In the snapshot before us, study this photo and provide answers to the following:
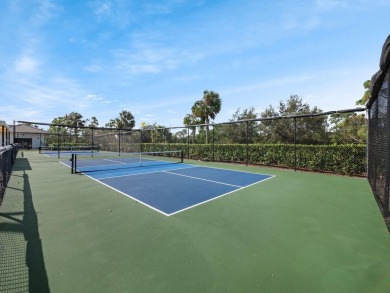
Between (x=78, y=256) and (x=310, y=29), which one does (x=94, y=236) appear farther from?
(x=310, y=29)

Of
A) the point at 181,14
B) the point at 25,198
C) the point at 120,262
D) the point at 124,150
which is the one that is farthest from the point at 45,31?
the point at 124,150

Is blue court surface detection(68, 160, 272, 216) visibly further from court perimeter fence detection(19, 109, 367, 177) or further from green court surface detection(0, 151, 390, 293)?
court perimeter fence detection(19, 109, 367, 177)

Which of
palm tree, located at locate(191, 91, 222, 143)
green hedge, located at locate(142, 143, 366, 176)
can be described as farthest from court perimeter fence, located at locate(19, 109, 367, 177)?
palm tree, located at locate(191, 91, 222, 143)

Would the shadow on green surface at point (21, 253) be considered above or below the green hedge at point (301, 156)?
below

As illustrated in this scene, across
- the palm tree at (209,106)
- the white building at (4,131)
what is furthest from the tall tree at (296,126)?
the white building at (4,131)

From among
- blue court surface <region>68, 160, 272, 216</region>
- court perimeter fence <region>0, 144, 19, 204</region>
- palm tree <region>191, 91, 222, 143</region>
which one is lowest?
blue court surface <region>68, 160, 272, 216</region>

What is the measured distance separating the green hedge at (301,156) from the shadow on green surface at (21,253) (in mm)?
11453

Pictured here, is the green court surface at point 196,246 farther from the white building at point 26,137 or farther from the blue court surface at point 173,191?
the white building at point 26,137

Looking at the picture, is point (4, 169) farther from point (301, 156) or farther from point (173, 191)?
point (301, 156)

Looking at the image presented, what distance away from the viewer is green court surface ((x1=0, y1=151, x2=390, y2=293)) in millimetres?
2311

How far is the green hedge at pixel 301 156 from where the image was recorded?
31.2ft

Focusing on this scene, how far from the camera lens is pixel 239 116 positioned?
86.8ft

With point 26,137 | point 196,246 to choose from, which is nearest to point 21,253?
point 196,246

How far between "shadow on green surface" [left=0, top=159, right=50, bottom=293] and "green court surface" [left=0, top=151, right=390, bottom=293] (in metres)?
0.01
